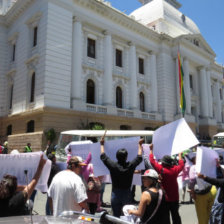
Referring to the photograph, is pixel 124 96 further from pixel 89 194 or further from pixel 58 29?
pixel 89 194

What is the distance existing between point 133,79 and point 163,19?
1066 centimetres

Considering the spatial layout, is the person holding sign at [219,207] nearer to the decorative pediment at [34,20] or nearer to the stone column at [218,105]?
the decorative pediment at [34,20]

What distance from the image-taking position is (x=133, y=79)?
24672 millimetres

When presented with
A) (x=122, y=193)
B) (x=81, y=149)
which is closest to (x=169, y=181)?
(x=122, y=193)

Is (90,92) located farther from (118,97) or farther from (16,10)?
(16,10)

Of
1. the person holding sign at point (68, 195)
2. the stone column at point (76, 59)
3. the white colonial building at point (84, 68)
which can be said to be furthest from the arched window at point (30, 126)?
the person holding sign at point (68, 195)

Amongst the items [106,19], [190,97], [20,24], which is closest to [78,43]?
[106,19]

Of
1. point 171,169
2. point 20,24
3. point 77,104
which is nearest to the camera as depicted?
point 171,169

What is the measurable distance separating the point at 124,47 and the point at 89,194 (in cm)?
2204

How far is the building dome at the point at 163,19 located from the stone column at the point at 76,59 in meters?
10.7

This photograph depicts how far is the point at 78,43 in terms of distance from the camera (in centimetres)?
2038

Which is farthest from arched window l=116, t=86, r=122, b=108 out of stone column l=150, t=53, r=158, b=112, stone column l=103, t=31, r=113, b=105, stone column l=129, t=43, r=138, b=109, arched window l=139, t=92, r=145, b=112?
stone column l=150, t=53, r=158, b=112

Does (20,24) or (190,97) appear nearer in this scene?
(20,24)

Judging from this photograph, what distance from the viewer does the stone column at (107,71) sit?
2198 cm
